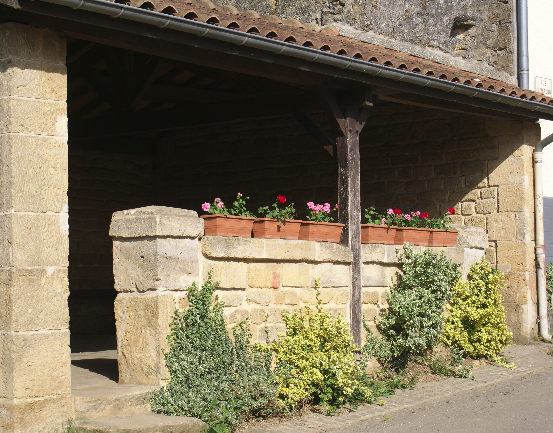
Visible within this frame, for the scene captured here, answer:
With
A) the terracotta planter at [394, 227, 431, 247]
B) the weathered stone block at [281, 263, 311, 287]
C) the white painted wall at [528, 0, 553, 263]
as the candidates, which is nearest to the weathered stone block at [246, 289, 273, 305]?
the weathered stone block at [281, 263, 311, 287]

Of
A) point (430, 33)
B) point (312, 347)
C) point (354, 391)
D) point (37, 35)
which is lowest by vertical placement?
point (354, 391)

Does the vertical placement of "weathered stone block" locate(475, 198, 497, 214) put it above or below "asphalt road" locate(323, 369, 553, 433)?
above

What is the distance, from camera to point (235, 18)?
5004mm

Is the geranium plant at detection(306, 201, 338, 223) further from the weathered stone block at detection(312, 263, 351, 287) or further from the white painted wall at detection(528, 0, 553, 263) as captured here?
the white painted wall at detection(528, 0, 553, 263)

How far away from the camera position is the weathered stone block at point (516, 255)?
787 cm

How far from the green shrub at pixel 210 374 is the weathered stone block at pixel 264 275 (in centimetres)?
41

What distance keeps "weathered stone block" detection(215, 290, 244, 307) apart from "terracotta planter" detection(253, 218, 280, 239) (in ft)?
1.57

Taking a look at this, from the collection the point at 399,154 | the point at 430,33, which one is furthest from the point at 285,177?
the point at 430,33

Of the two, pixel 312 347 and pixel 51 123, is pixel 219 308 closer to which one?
pixel 312 347

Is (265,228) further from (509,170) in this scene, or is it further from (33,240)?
(509,170)

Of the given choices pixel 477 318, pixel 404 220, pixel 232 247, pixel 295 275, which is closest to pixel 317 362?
pixel 295 275

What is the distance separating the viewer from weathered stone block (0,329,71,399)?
4.09 m

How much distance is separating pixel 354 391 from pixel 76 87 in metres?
4.97

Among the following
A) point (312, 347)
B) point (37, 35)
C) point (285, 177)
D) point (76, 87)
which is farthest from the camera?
point (285, 177)
